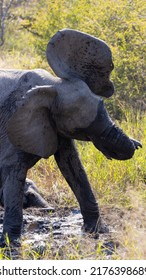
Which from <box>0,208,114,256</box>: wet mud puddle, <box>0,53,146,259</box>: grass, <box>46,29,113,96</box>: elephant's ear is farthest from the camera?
<box>0,208,114,256</box>: wet mud puddle

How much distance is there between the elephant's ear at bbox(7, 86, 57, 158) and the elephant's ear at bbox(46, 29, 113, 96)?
25cm

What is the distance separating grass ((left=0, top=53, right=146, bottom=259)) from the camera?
505cm

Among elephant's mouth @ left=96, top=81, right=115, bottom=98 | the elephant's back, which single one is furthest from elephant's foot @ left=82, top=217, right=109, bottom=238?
the elephant's back

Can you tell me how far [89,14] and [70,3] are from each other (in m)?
1.40

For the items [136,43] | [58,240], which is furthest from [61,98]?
[136,43]

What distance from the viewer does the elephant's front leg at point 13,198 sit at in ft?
17.7

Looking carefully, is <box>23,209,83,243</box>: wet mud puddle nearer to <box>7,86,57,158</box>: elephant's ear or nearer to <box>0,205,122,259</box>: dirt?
<box>0,205,122,259</box>: dirt

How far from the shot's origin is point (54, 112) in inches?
208

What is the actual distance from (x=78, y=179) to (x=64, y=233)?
0.44 m

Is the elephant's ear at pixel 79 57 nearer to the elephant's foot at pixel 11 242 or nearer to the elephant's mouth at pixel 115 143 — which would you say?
the elephant's mouth at pixel 115 143

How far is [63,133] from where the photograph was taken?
5.39 m

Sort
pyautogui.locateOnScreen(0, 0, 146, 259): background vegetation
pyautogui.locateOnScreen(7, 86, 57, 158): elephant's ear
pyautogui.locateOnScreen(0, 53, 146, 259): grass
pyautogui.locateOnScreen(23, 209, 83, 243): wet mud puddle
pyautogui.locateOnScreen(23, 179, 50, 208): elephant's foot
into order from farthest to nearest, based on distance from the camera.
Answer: pyautogui.locateOnScreen(23, 179, 50, 208): elephant's foot < pyautogui.locateOnScreen(0, 0, 146, 259): background vegetation < pyautogui.locateOnScreen(23, 209, 83, 243): wet mud puddle < pyautogui.locateOnScreen(7, 86, 57, 158): elephant's ear < pyautogui.locateOnScreen(0, 53, 146, 259): grass

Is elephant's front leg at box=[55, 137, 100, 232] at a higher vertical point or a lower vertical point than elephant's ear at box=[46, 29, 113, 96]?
lower

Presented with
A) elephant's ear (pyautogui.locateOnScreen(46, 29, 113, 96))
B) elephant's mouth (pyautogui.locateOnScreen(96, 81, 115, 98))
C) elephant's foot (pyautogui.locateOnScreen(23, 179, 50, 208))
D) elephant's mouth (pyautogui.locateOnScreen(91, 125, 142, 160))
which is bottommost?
elephant's foot (pyautogui.locateOnScreen(23, 179, 50, 208))
